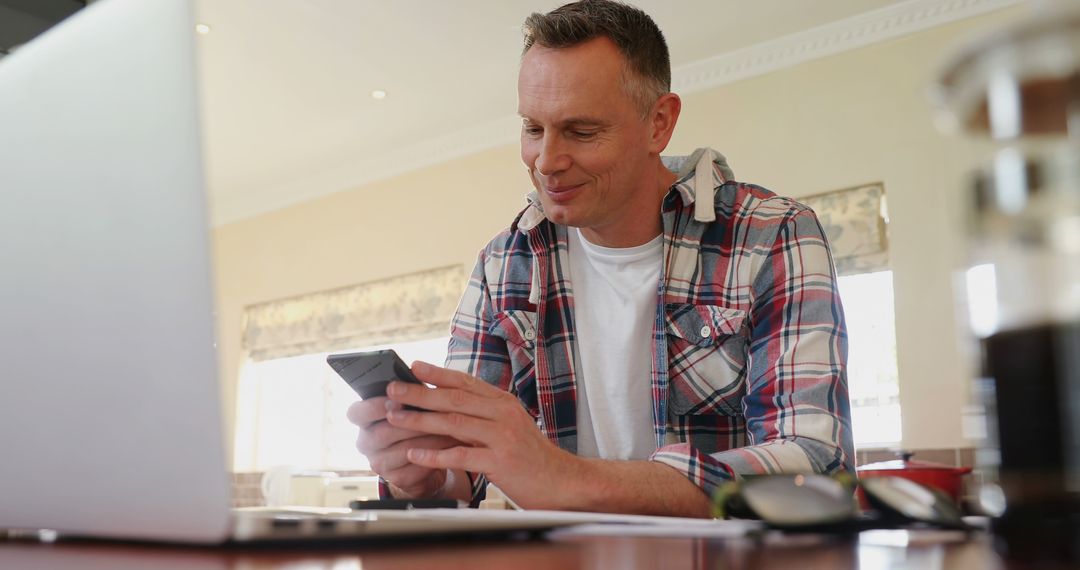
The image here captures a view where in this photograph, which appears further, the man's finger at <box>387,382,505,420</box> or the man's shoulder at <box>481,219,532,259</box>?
the man's shoulder at <box>481,219,532,259</box>

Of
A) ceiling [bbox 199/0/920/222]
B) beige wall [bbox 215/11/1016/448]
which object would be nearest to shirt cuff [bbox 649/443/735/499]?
beige wall [bbox 215/11/1016/448]

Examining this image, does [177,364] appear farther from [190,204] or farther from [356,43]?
[356,43]

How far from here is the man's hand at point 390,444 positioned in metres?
1.04

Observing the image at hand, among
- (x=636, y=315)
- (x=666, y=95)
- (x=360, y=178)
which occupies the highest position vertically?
(x=360, y=178)

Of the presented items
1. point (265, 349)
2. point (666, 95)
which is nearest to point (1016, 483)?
point (666, 95)

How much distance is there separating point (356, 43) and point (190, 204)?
4.26m

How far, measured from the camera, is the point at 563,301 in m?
1.52

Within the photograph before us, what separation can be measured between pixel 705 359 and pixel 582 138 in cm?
43

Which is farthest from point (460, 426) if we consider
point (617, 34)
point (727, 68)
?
point (727, 68)

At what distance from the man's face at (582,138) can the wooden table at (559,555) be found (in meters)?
1.04

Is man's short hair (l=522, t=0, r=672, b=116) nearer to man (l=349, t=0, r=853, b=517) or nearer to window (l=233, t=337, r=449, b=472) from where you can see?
man (l=349, t=0, r=853, b=517)

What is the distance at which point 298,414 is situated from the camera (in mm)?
6289

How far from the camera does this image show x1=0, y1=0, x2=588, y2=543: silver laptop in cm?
42

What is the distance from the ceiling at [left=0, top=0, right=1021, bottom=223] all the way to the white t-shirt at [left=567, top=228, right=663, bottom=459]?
8.93 feet
